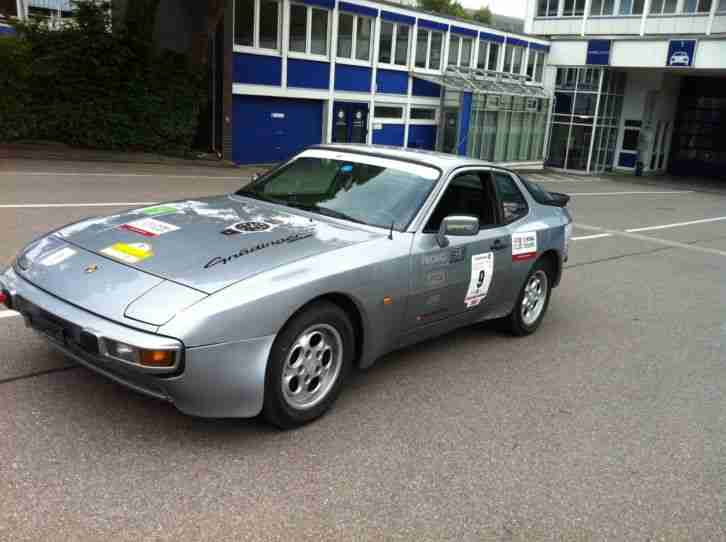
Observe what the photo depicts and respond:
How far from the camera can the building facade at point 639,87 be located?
103 ft

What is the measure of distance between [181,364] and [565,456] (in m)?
2.21

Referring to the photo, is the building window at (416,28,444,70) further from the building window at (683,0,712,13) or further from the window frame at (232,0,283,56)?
the building window at (683,0,712,13)

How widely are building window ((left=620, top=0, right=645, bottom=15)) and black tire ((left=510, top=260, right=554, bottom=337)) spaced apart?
36.6m

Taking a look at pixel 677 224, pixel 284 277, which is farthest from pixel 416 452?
pixel 677 224

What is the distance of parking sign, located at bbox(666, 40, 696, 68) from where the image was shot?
29.7 metres

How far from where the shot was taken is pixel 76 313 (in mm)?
3383

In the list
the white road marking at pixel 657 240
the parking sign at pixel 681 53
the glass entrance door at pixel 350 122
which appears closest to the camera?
the white road marking at pixel 657 240

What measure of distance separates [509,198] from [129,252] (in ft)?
10.5

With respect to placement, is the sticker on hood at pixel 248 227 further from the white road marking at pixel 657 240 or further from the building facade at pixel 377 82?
the building facade at pixel 377 82

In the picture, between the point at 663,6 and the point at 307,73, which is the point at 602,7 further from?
the point at 307,73

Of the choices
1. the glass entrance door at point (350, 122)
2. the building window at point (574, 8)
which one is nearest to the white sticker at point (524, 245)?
the glass entrance door at point (350, 122)

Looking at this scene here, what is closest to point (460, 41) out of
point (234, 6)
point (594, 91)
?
point (594, 91)

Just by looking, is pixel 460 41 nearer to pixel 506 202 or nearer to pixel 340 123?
pixel 340 123

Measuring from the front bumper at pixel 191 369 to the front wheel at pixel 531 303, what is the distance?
2937mm
